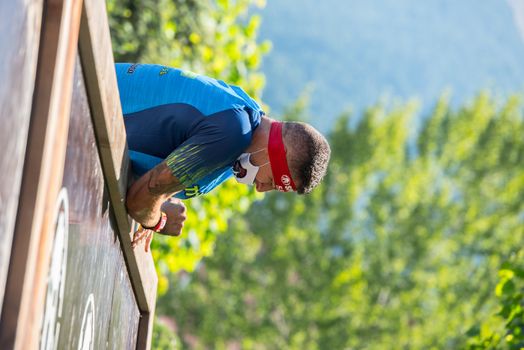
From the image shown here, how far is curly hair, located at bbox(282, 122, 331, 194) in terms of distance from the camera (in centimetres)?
323

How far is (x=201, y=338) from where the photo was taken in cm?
3141

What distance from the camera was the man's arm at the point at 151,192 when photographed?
2746 mm

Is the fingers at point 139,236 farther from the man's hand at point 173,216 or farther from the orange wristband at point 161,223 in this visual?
the man's hand at point 173,216

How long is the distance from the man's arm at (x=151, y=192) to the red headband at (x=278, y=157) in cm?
33

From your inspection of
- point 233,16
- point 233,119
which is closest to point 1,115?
point 233,119

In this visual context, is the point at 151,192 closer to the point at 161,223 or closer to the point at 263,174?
the point at 161,223

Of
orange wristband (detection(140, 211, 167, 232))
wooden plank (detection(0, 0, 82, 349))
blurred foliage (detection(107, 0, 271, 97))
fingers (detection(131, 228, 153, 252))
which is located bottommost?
wooden plank (detection(0, 0, 82, 349))

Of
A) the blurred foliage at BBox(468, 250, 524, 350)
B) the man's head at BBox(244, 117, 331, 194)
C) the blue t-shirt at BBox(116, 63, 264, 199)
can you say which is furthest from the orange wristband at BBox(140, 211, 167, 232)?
the blurred foliage at BBox(468, 250, 524, 350)

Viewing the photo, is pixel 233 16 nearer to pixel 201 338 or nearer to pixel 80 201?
pixel 80 201

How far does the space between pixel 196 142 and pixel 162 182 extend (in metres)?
0.14

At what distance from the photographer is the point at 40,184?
1.57m

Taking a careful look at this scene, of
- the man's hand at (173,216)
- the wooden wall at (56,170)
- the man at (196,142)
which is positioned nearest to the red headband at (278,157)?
the man at (196,142)

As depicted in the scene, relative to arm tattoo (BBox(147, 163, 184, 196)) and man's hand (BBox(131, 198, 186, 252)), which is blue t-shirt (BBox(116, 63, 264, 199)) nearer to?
arm tattoo (BBox(147, 163, 184, 196))

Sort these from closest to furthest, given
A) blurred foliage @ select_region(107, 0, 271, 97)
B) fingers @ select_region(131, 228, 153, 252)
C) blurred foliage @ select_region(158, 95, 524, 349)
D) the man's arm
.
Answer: the man's arm
fingers @ select_region(131, 228, 153, 252)
blurred foliage @ select_region(107, 0, 271, 97)
blurred foliage @ select_region(158, 95, 524, 349)
